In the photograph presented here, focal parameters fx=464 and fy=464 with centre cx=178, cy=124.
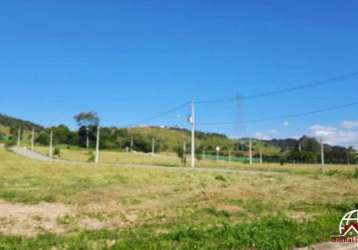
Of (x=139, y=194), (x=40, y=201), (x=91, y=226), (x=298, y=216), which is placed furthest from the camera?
(x=139, y=194)

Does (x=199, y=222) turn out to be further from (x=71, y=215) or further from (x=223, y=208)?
(x=71, y=215)

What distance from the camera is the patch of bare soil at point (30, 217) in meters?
10.3

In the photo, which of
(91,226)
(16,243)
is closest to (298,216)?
(91,226)

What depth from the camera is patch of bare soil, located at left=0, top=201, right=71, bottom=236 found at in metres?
10.3

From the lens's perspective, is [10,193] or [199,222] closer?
[199,222]

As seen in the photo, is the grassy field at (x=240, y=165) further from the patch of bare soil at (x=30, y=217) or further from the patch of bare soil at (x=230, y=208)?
the patch of bare soil at (x=30, y=217)

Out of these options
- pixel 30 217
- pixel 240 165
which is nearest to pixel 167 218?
pixel 30 217

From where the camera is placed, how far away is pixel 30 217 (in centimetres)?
1217

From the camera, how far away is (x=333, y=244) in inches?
314

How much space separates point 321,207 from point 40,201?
29.5ft

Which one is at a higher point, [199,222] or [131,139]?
[131,139]

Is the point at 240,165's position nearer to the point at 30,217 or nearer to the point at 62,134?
the point at 30,217

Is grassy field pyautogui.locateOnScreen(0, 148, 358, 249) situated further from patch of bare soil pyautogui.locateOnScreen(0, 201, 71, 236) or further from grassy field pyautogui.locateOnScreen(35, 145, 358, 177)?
grassy field pyautogui.locateOnScreen(35, 145, 358, 177)

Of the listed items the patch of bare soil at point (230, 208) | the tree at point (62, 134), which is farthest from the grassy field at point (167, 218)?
the tree at point (62, 134)
